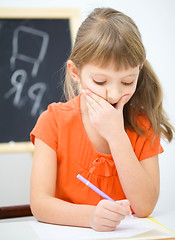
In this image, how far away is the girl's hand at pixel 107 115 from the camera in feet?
2.90

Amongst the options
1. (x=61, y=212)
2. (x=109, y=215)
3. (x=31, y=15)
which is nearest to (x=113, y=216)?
(x=109, y=215)

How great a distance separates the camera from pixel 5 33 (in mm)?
1573

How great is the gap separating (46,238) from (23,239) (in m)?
0.04

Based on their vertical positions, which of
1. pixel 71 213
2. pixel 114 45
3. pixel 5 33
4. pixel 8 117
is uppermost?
pixel 114 45

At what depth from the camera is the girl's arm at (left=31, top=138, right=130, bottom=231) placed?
2.27 ft

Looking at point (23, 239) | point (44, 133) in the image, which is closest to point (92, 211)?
point (23, 239)

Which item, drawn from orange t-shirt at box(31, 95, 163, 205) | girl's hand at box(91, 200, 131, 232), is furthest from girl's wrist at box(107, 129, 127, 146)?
girl's hand at box(91, 200, 131, 232)

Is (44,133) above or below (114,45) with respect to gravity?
below

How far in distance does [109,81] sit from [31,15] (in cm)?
92

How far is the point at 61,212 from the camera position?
30.8 inches

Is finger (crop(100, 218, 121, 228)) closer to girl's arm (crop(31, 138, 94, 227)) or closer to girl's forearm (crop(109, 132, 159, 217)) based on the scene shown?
girl's arm (crop(31, 138, 94, 227))

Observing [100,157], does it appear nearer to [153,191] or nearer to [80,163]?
[80,163]

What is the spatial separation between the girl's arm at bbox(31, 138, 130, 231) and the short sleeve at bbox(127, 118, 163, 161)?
0.25 meters

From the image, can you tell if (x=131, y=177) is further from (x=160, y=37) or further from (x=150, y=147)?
(x=160, y=37)
